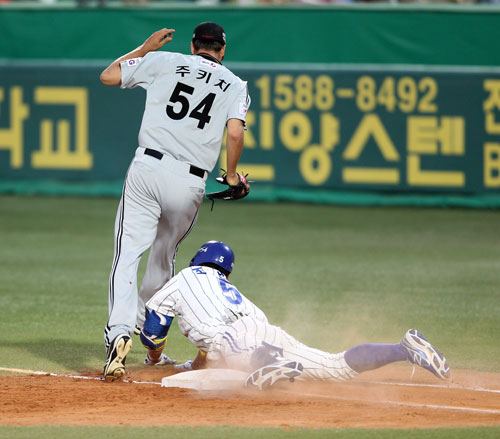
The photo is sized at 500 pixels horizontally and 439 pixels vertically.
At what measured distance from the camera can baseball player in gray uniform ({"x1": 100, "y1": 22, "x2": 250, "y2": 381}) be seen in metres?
6.82

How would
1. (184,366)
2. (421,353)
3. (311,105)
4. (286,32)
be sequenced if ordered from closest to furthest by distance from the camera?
(421,353), (184,366), (311,105), (286,32)

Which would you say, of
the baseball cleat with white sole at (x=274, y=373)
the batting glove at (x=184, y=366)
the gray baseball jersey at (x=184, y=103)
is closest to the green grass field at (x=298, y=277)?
the batting glove at (x=184, y=366)

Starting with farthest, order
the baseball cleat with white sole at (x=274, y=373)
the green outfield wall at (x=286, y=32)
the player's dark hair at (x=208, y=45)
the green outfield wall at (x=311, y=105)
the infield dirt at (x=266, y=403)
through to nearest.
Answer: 1. the green outfield wall at (x=286, y=32)
2. the green outfield wall at (x=311, y=105)
3. the player's dark hair at (x=208, y=45)
4. the baseball cleat with white sole at (x=274, y=373)
5. the infield dirt at (x=266, y=403)

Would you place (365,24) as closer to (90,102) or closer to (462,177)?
(462,177)

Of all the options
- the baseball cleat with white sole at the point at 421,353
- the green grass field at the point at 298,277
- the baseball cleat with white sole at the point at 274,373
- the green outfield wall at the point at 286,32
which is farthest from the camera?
the green outfield wall at the point at 286,32

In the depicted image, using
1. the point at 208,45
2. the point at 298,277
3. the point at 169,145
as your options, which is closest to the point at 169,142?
the point at 169,145

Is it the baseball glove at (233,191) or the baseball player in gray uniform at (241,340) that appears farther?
the baseball glove at (233,191)

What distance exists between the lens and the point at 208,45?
7125mm

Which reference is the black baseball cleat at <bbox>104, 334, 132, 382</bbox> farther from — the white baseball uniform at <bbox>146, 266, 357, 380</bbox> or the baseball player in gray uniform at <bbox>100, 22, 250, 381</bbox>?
the white baseball uniform at <bbox>146, 266, 357, 380</bbox>

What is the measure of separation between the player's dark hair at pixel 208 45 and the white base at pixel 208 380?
2.20 m

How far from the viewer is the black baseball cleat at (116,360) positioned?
652cm

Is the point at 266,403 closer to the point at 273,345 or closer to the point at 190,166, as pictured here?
the point at 273,345

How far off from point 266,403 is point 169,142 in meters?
1.90

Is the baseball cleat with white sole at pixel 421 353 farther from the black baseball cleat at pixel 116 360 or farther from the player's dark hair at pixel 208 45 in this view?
the player's dark hair at pixel 208 45
